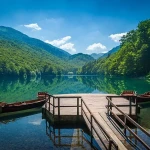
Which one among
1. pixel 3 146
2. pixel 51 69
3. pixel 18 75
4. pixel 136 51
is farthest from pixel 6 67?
pixel 3 146

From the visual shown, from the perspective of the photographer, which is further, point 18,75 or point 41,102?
point 18,75

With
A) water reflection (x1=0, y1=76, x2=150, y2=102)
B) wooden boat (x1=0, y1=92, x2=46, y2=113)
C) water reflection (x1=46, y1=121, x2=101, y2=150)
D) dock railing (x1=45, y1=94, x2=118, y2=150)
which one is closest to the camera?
dock railing (x1=45, y1=94, x2=118, y2=150)

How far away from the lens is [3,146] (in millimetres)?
11469

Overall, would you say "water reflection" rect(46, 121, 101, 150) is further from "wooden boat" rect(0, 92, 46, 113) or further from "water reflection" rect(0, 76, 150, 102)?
"water reflection" rect(0, 76, 150, 102)

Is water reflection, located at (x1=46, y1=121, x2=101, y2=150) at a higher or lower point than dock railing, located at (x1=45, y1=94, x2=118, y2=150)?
lower

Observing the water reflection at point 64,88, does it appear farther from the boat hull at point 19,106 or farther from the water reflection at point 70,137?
the water reflection at point 70,137

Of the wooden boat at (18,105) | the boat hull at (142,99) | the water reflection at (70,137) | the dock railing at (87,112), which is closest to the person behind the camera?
the dock railing at (87,112)

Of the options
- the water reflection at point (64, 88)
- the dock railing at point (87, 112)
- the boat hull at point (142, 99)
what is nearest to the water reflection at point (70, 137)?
the dock railing at point (87, 112)

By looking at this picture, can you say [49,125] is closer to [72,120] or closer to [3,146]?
[72,120]

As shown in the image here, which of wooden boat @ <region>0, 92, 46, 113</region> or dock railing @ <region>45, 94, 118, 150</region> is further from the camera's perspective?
wooden boat @ <region>0, 92, 46, 113</region>

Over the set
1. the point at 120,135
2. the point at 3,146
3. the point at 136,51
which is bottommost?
the point at 3,146

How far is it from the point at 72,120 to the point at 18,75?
430 ft

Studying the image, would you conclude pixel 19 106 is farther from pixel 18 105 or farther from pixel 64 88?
pixel 64 88

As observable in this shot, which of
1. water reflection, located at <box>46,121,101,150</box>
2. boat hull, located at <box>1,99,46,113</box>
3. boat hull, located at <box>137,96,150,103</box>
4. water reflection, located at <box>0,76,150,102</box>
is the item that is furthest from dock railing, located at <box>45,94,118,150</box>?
water reflection, located at <box>0,76,150,102</box>
